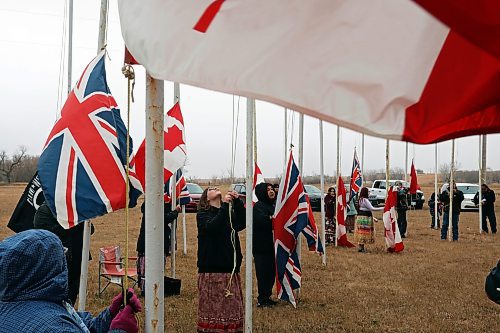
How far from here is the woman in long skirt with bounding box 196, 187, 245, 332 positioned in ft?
19.7

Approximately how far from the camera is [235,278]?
19.9 feet

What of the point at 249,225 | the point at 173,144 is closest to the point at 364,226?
the point at 173,144

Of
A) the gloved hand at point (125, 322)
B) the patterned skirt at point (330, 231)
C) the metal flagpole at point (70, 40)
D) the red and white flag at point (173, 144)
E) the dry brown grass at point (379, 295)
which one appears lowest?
the dry brown grass at point (379, 295)

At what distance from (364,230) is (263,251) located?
6455 millimetres

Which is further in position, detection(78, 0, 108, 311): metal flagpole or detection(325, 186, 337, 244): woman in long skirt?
detection(325, 186, 337, 244): woman in long skirt

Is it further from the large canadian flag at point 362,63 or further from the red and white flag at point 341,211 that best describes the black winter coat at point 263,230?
the large canadian flag at point 362,63

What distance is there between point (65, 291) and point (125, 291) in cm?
57

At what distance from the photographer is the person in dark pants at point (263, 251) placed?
7.83 metres

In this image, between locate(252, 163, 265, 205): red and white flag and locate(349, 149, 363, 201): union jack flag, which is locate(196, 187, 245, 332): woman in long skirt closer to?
locate(252, 163, 265, 205): red and white flag

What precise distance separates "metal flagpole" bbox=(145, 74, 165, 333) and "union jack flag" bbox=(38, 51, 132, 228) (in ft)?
3.11

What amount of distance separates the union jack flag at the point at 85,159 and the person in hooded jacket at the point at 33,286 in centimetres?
152

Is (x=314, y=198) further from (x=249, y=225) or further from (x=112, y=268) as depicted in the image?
(x=249, y=225)

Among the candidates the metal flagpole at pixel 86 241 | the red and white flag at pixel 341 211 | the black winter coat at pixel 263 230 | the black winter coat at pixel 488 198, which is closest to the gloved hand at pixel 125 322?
the metal flagpole at pixel 86 241

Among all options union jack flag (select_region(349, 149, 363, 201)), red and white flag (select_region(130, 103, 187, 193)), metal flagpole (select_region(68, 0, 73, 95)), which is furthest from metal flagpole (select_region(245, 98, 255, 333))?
union jack flag (select_region(349, 149, 363, 201))
